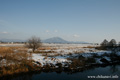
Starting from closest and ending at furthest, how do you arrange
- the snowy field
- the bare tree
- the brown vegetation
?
the brown vegetation < the snowy field < the bare tree

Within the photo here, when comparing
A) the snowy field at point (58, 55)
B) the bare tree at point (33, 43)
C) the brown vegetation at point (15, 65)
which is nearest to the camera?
the brown vegetation at point (15, 65)

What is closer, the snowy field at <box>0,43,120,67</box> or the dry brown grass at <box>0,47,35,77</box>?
the dry brown grass at <box>0,47,35,77</box>

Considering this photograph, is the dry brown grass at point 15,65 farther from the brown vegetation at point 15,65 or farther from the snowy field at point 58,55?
the snowy field at point 58,55

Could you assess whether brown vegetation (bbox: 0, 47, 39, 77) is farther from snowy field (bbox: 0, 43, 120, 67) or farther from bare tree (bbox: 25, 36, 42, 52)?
bare tree (bbox: 25, 36, 42, 52)

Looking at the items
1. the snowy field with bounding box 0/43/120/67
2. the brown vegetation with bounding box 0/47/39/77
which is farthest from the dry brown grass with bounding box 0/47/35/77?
the snowy field with bounding box 0/43/120/67

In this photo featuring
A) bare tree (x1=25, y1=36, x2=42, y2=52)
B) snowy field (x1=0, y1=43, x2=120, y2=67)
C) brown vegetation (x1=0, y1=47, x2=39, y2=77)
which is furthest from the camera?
bare tree (x1=25, y1=36, x2=42, y2=52)

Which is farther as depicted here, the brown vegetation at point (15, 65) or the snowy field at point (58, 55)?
the snowy field at point (58, 55)

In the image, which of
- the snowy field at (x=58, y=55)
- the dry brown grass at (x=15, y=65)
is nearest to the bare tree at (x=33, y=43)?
the snowy field at (x=58, y=55)

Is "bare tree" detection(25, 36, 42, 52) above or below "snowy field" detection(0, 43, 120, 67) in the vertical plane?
above

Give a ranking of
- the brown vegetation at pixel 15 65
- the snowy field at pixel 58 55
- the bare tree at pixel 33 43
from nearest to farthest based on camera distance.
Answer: the brown vegetation at pixel 15 65, the snowy field at pixel 58 55, the bare tree at pixel 33 43

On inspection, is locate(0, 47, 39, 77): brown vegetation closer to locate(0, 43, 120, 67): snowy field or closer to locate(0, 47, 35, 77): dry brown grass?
locate(0, 47, 35, 77): dry brown grass

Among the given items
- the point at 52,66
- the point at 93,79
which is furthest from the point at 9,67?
the point at 93,79

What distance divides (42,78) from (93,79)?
6231 mm

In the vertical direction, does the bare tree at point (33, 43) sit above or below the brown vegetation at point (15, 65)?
above
